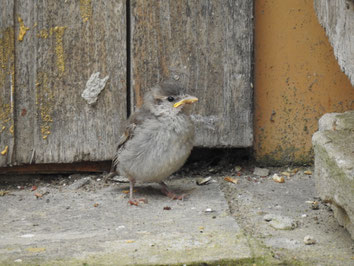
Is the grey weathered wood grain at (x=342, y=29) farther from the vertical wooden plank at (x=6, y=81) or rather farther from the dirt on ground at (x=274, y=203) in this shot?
the vertical wooden plank at (x=6, y=81)

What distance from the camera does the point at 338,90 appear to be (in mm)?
4984

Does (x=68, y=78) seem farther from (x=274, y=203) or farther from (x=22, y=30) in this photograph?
(x=274, y=203)

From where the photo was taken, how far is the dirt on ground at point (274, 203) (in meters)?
3.27

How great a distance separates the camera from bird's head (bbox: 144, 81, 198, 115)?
187 inches

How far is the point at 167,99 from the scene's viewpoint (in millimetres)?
4766

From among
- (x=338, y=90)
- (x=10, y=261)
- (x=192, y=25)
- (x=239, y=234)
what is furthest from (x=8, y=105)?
(x=338, y=90)

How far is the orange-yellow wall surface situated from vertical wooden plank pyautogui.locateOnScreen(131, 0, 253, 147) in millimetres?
151

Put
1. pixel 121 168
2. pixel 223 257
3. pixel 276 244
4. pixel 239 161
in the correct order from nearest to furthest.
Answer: pixel 223 257
pixel 276 244
pixel 121 168
pixel 239 161

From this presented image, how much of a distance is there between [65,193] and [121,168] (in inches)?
20.4

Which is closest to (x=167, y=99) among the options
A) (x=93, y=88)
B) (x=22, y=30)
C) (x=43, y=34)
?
(x=93, y=88)

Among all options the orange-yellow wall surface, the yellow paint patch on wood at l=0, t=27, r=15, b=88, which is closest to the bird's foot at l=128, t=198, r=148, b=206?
the orange-yellow wall surface

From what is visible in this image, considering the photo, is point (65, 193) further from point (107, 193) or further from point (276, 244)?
point (276, 244)

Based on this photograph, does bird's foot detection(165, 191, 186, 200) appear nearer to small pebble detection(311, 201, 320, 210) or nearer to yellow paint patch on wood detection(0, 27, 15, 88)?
small pebble detection(311, 201, 320, 210)

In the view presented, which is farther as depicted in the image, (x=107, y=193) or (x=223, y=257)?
(x=107, y=193)
